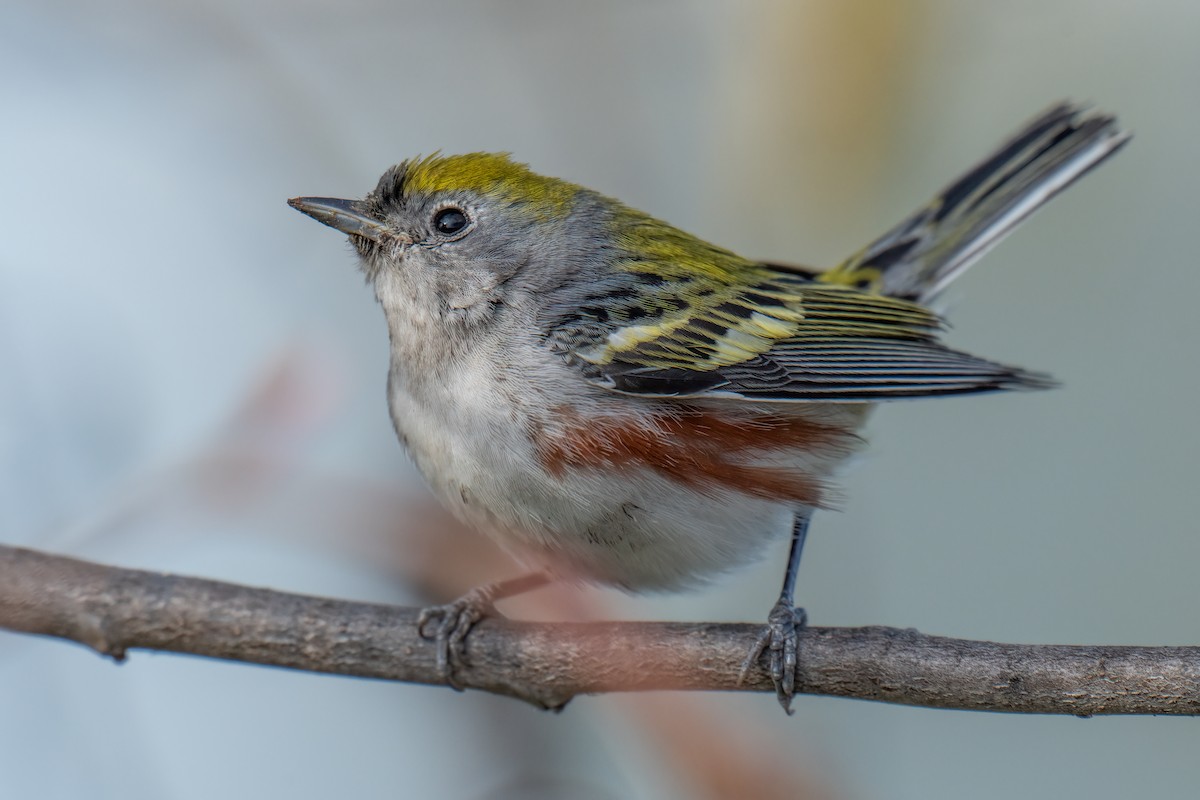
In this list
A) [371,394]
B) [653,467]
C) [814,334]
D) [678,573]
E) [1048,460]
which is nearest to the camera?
[653,467]

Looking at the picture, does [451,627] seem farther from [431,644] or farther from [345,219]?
[345,219]

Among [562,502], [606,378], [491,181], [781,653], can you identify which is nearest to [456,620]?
[562,502]

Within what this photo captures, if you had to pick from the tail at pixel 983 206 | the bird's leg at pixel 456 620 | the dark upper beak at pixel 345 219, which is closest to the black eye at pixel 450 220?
the dark upper beak at pixel 345 219

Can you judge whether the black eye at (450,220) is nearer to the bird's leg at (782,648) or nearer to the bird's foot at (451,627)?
the bird's foot at (451,627)

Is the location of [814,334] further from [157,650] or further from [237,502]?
[157,650]

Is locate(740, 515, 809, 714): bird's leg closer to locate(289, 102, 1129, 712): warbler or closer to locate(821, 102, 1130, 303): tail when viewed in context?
locate(289, 102, 1129, 712): warbler

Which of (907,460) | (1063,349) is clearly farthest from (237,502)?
(1063,349)
